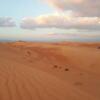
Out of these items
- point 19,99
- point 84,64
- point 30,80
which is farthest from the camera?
point 84,64

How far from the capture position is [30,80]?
716 cm

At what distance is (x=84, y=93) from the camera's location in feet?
20.0

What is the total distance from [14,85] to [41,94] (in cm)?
101

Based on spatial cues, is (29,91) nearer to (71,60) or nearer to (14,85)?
(14,85)

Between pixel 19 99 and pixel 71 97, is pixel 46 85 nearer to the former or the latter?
pixel 71 97

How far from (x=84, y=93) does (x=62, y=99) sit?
102cm

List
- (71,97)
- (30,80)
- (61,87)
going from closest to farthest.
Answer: (71,97)
(61,87)
(30,80)

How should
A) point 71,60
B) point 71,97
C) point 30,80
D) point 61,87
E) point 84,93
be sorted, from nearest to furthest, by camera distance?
point 71,97 → point 84,93 → point 61,87 → point 30,80 → point 71,60

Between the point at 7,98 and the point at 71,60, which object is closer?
the point at 7,98

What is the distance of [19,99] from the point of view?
5090mm

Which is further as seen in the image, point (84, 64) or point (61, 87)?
point (84, 64)

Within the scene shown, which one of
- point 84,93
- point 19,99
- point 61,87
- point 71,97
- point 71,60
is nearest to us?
point 19,99

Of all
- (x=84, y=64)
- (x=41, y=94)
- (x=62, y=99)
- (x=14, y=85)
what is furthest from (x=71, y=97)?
(x=84, y=64)

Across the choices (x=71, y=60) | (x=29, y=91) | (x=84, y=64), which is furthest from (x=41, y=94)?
(x=71, y=60)
